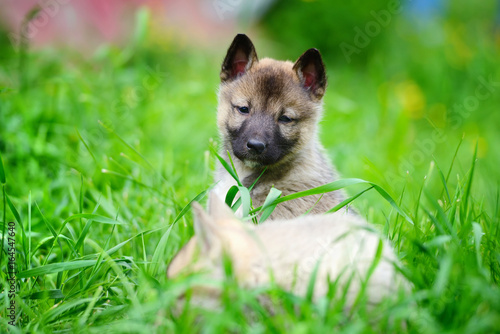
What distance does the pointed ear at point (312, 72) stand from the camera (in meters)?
3.93

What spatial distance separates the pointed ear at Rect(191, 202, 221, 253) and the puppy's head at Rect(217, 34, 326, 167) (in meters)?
1.43

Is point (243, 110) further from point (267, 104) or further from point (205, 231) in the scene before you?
point (205, 231)

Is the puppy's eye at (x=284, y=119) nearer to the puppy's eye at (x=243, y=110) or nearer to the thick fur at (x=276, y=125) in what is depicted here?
the thick fur at (x=276, y=125)

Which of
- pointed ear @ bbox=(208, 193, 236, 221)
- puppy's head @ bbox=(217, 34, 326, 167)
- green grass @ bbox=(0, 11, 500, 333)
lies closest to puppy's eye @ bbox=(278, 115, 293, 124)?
puppy's head @ bbox=(217, 34, 326, 167)

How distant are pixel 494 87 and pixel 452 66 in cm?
71

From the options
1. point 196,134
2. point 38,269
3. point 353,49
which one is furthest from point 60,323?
point 353,49

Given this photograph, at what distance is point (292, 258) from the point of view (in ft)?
7.36

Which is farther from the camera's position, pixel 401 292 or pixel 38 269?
pixel 38 269

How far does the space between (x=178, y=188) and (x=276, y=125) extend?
3.66 feet

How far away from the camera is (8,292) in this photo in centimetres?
279

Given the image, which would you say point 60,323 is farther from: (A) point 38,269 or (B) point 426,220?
(B) point 426,220

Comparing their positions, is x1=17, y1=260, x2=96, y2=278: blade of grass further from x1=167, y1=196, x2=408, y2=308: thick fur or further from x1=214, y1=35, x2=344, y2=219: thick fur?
x1=214, y1=35, x2=344, y2=219: thick fur

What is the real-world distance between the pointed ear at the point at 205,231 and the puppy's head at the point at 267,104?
1.43 m

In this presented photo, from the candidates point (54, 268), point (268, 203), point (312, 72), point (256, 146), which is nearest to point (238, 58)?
point (312, 72)
